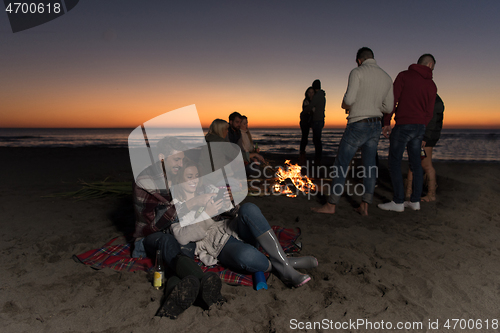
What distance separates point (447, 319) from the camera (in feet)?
7.03

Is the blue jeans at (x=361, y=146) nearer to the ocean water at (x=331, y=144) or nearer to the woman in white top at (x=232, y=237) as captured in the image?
the woman in white top at (x=232, y=237)

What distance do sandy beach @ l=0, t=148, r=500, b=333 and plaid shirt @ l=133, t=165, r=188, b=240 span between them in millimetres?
529

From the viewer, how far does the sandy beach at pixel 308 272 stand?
2133 mm

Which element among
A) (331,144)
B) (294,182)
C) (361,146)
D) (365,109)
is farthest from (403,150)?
(331,144)

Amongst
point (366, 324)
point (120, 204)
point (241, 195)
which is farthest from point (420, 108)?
point (120, 204)

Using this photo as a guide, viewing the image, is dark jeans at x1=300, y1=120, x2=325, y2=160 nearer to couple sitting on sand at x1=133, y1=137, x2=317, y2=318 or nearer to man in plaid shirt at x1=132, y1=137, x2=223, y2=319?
couple sitting on sand at x1=133, y1=137, x2=317, y2=318

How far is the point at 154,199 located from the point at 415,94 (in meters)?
3.95

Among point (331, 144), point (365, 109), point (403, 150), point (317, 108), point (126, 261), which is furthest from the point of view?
point (331, 144)

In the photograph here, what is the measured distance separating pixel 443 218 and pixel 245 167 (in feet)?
12.4

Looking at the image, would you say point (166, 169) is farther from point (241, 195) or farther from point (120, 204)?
point (120, 204)

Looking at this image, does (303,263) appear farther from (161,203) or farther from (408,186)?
(408,186)

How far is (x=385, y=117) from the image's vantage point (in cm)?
449

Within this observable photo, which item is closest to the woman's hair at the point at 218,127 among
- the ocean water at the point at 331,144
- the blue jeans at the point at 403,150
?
the blue jeans at the point at 403,150

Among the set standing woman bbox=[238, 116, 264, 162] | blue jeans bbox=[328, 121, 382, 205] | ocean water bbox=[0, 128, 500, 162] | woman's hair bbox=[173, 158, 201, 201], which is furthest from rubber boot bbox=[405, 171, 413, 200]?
ocean water bbox=[0, 128, 500, 162]
